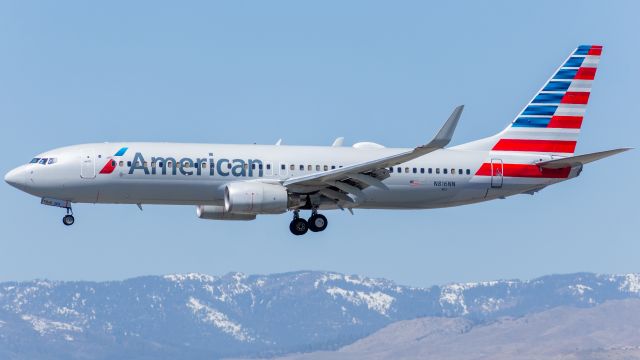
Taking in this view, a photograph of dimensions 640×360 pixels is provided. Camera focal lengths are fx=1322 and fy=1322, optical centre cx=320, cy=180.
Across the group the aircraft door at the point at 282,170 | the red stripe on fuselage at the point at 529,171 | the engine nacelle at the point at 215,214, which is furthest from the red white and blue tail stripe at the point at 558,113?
the engine nacelle at the point at 215,214

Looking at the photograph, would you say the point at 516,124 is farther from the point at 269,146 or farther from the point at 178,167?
the point at 178,167

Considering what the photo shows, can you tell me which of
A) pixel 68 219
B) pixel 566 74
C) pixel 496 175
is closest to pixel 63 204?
pixel 68 219

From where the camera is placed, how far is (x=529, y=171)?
251ft

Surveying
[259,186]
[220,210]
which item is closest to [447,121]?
[259,186]

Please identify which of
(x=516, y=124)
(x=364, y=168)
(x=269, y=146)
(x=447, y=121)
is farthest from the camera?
(x=516, y=124)

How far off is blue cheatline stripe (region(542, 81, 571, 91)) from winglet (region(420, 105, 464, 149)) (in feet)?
71.6

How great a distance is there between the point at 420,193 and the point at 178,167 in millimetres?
14005

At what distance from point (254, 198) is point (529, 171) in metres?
17.4

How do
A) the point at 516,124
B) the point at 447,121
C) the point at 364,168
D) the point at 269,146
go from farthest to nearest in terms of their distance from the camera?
the point at 516,124
the point at 269,146
the point at 364,168
the point at 447,121

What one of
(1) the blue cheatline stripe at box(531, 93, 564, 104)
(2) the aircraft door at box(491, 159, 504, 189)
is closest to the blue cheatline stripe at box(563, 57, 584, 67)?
(1) the blue cheatline stripe at box(531, 93, 564, 104)

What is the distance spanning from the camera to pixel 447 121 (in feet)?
204

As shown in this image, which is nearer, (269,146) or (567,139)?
(269,146)

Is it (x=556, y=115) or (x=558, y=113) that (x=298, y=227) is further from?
(x=558, y=113)

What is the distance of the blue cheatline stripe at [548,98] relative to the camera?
82.4m
